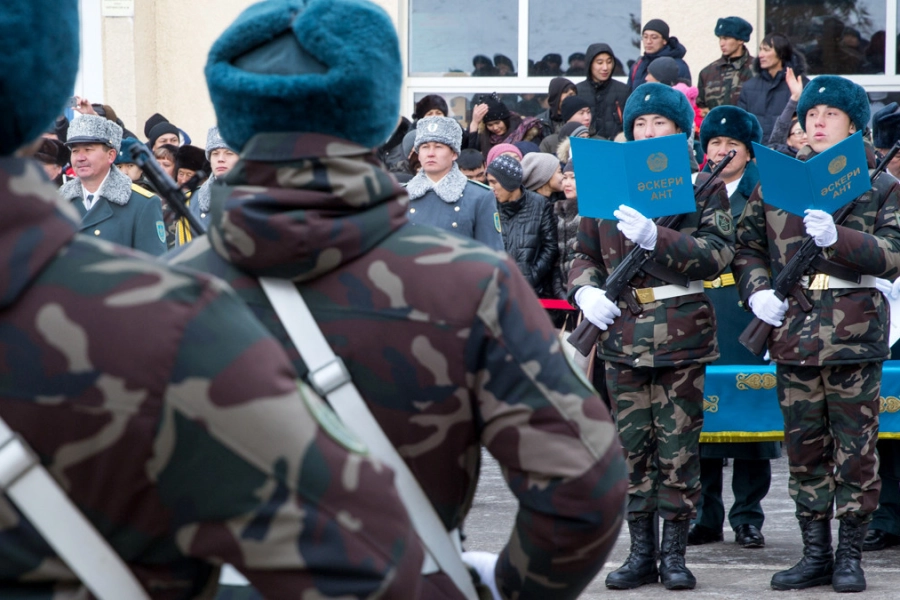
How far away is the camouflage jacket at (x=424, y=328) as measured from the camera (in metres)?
1.89

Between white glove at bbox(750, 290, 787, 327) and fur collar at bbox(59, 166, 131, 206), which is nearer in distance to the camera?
white glove at bbox(750, 290, 787, 327)

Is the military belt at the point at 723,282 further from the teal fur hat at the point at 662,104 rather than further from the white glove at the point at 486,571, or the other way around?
the white glove at the point at 486,571

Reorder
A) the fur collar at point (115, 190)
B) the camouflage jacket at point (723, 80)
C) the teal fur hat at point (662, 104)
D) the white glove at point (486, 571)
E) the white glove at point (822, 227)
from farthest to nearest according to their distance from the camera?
the camouflage jacket at point (723, 80) → the fur collar at point (115, 190) → the teal fur hat at point (662, 104) → the white glove at point (822, 227) → the white glove at point (486, 571)

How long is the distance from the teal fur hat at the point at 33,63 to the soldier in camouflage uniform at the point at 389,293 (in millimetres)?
485

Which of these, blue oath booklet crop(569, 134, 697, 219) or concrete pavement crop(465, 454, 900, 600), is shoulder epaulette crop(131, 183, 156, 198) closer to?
concrete pavement crop(465, 454, 900, 600)

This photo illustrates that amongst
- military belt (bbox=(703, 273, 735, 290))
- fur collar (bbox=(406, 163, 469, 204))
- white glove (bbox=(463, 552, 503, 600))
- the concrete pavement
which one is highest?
fur collar (bbox=(406, 163, 469, 204))

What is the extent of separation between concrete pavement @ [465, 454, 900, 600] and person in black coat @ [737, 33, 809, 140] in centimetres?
344

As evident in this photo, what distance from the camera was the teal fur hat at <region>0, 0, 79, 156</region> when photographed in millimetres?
1371

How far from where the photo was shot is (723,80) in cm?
1030

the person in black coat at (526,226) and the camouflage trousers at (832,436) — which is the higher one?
the person in black coat at (526,226)

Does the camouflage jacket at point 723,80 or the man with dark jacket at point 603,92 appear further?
the man with dark jacket at point 603,92

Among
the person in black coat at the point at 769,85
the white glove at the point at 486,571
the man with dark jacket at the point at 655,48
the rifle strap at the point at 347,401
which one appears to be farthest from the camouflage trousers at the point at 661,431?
the man with dark jacket at the point at 655,48

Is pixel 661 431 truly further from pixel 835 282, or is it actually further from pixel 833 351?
pixel 835 282

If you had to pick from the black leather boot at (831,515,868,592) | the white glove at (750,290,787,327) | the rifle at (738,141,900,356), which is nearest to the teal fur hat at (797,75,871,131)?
the rifle at (738,141,900,356)
